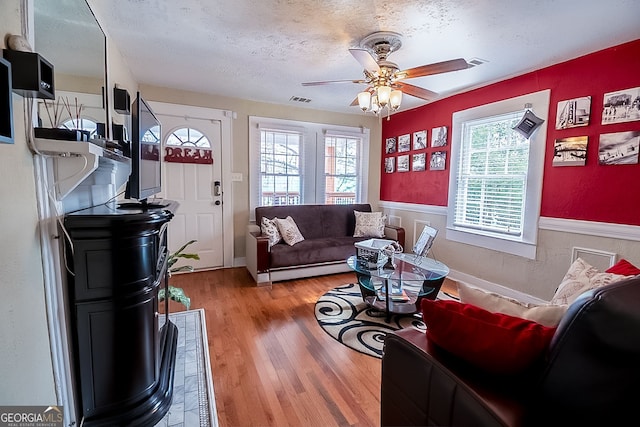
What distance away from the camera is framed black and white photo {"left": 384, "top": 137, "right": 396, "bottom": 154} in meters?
4.83

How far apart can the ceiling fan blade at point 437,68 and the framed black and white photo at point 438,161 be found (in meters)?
1.96

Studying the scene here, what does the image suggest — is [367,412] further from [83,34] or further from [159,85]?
[159,85]

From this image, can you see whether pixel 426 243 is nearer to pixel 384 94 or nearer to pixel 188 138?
pixel 384 94

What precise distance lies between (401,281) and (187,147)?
3.20 m

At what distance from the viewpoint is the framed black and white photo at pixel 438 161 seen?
12.9 feet

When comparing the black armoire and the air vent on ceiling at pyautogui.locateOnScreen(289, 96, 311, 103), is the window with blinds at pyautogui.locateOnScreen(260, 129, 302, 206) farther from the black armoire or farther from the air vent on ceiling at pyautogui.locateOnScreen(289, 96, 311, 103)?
the black armoire

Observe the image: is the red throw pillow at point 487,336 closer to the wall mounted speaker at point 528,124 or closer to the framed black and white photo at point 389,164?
the wall mounted speaker at point 528,124

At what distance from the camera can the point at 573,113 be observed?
8.68 ft

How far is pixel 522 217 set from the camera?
3.07m

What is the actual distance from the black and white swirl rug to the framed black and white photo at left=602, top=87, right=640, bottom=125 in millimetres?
2193

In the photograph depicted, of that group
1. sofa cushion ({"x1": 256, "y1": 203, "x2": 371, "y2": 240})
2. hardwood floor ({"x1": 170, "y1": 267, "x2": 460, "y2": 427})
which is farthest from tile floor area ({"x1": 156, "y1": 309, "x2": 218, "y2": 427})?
sofa cushion ({"x1": 256, "y1": 203, "x2": 371, "y2": 240})

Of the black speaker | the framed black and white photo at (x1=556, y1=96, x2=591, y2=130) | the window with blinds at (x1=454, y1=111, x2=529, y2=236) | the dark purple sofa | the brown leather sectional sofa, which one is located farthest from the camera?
the dark purple sofa

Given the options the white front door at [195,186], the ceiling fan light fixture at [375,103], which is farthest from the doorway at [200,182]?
the ceiling fan light fixture at [375,103]

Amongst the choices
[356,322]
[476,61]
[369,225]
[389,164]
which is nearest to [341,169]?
[389,164]
